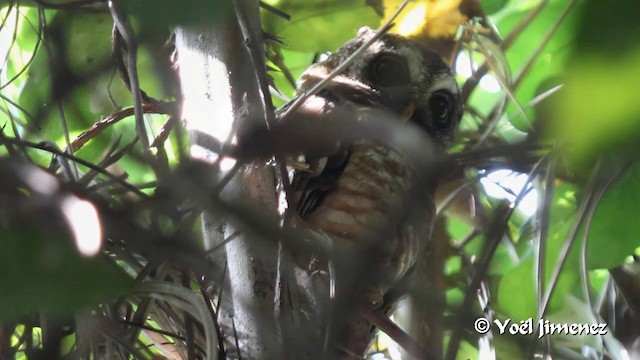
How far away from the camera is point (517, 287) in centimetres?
115

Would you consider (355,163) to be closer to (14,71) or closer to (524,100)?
(524,100)

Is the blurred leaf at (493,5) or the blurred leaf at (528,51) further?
the blurred leaf at (493,5)

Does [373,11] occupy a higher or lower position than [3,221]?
higher

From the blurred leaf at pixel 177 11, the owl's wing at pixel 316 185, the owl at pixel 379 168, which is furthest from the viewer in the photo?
the owl's wing at pixel 316 185

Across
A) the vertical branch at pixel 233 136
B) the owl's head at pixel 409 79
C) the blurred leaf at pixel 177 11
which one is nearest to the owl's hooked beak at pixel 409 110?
the owl's head at pixel 409 79

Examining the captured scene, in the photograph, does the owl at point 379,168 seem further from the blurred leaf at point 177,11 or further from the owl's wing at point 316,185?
the blurred leaf at point 177,11

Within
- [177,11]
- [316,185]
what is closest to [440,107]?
[316,185]

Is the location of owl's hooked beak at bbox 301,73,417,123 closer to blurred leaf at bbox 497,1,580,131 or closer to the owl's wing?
the owl's wing

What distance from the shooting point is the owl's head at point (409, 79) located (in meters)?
1.56

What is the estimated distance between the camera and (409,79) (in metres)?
1.59

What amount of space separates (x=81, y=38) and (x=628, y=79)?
0.96 metres

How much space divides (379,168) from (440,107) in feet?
1.53

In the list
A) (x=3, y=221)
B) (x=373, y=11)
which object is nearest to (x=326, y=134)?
(x=3, y=221)

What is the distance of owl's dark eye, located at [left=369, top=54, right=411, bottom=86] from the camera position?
5.22ft
